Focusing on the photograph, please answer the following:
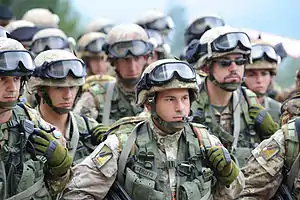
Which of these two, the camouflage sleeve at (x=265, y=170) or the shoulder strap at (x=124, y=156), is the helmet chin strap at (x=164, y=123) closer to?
the shoulder strap at (x=124, y=156)

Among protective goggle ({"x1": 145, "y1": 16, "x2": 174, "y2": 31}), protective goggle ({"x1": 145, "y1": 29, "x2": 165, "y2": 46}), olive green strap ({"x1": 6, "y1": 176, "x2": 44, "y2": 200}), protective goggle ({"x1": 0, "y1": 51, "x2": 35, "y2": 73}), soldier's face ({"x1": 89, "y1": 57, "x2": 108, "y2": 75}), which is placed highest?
protective goggle ({"x1": 0, "y1": 51, "x2": 35, "y2": 73})

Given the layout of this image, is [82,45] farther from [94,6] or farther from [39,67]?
[94,6]

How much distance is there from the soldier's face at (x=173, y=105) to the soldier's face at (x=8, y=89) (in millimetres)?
1207

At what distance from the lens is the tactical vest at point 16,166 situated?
20.4ft

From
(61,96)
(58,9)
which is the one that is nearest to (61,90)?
(61,96)

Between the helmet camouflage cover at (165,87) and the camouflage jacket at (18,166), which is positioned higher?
the helmet camouflage cover at (165,87)

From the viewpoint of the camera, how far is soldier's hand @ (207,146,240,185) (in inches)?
254

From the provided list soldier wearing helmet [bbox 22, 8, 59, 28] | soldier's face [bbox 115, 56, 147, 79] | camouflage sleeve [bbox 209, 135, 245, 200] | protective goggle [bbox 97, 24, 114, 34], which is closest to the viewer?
camouflage sleeve [bbox 209, 135, 245, 200]

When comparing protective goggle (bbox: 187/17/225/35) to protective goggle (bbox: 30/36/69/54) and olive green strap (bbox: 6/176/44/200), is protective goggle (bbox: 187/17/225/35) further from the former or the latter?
olive green strap (bbox: 6/176/44/200)

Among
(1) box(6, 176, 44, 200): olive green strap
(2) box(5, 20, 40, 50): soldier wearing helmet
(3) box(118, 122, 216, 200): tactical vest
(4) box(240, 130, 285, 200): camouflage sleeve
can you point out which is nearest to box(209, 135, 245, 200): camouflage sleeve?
(3) box(118, 122, 216, 200): tactical vest

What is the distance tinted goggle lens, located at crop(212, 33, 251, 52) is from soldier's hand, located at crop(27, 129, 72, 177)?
107 inches

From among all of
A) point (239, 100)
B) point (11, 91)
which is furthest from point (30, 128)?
point (239, 100)

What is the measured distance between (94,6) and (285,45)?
2872 centimetres

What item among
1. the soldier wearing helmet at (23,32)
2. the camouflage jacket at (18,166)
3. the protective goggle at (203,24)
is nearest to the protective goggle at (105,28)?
the soldier wearing helmet at (23,32)
